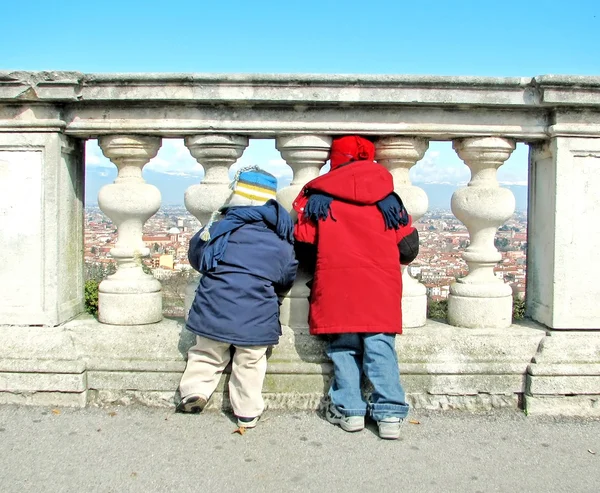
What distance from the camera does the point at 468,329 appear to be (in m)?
3.56

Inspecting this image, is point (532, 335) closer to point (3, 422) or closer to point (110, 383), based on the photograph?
point (110, 383)

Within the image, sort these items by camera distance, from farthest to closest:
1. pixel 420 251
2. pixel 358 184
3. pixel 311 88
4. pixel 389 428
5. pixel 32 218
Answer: pixel 420 251
pixel 32 218
pixel 311 88
pixel 358 184
pixel 389 428

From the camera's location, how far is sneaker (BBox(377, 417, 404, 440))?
118 inches

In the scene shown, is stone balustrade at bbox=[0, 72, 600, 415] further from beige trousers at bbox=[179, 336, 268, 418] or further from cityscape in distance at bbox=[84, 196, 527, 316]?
cityscape in distance at bbox=[84, 196, 527, 316]

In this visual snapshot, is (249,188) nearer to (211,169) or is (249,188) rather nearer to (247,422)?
(211,169)

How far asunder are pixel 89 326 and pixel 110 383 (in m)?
0.38

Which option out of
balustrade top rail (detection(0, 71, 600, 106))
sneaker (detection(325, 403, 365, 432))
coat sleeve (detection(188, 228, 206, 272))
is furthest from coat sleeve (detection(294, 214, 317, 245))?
sneaker (detection(325, 403, 365, 432))

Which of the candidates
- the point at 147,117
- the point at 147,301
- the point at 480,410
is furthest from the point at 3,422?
the point at 480,410

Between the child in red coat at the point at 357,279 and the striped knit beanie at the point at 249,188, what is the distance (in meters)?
0.20

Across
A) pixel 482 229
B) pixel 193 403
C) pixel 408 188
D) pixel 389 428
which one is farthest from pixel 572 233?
pixel 193 403

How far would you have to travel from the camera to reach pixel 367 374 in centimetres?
318

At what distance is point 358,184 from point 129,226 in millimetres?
1330

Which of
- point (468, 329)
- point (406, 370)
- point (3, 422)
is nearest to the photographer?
point (3, 422)

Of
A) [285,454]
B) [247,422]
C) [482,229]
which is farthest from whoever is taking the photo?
[482,229]
